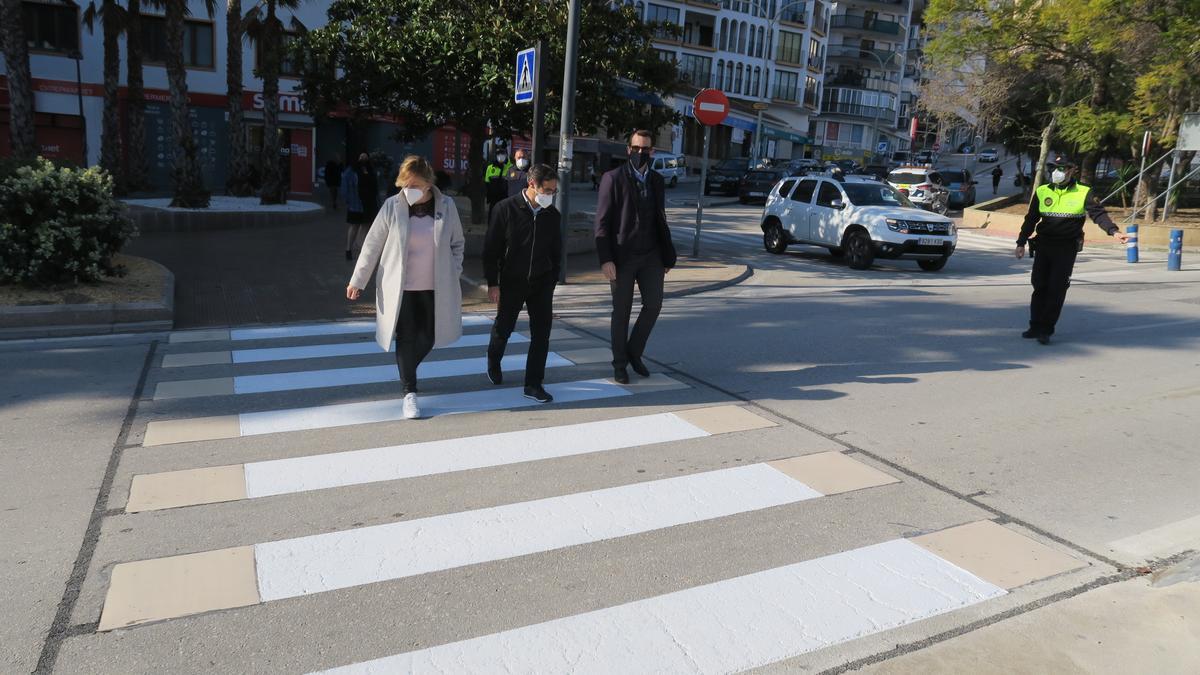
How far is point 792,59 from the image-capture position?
2832 inches

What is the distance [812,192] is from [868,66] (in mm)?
73908

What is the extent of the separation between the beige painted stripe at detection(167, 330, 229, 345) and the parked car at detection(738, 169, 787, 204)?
2904cm

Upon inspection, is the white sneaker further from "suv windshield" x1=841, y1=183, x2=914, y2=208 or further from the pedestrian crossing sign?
"suv windshield" x1=841, y1=183, x2=914, y2=208

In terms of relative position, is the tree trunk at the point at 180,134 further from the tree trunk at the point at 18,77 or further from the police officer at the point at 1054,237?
the police officer at the point at 1054,237

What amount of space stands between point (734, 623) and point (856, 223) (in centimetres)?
1412

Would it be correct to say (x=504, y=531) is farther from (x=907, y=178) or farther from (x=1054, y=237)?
(x=907, y=178)

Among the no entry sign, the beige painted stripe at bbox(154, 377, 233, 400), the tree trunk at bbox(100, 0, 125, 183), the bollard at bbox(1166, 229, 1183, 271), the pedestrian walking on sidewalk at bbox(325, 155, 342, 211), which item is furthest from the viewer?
the tree trunk at bbox(100, 0, 125, 183)

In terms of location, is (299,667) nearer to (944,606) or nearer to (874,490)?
(944,606)

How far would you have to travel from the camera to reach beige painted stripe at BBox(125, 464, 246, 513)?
4.85m

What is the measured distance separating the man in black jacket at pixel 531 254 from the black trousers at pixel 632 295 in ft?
1.95

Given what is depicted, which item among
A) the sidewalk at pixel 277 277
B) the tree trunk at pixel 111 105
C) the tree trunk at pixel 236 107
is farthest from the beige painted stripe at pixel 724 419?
the tree trunk at pixel 111 105

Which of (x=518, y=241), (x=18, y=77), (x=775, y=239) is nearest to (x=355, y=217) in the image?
(x=518, y=241)

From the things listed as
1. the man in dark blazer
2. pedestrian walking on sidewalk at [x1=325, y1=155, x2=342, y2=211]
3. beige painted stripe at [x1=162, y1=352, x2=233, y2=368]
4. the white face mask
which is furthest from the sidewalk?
pedestrian walking on sidewalk at [x1=325, y1=155, x2=342, y2=211]

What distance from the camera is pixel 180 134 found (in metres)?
20.3
